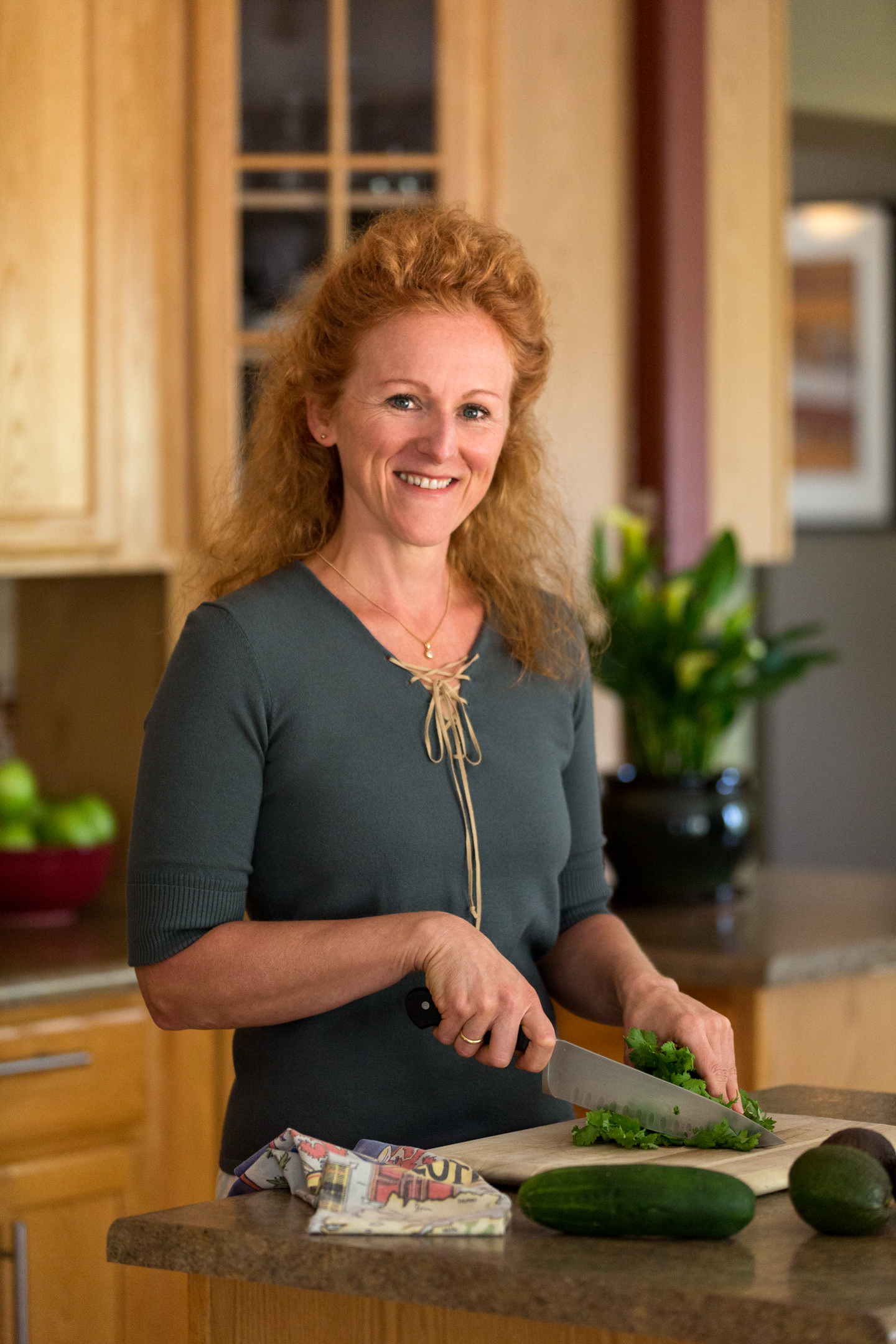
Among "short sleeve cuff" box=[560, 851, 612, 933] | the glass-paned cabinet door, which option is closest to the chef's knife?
"short sleeve cuff" box=[560, 851, 612, 933]

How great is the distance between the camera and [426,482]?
149 cm

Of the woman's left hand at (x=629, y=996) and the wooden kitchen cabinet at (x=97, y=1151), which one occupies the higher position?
the woman's left hand at (x=629, y=996)

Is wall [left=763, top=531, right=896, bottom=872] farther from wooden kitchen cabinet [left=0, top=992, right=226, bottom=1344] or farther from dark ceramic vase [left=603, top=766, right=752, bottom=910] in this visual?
wooden kitchen cabinet [left=0, top=992, right=226, bottom=1344]

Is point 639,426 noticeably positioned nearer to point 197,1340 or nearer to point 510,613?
point 510,613

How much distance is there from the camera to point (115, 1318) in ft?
7.69

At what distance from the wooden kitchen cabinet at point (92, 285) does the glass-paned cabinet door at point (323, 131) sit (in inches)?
4.7

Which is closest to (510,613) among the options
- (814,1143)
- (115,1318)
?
(814,1143)

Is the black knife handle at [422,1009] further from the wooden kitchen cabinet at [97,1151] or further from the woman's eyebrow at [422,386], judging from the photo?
the wooden kitchen cabinet at [97,1151]

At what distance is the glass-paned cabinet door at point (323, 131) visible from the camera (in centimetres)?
276

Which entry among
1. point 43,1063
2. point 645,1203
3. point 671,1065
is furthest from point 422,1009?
point 43,1063

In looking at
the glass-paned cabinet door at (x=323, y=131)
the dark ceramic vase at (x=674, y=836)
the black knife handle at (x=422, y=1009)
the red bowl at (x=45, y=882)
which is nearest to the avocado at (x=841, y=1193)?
the black knife handle at (x=422, y=1009)

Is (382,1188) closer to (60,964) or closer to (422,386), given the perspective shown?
(422,386)

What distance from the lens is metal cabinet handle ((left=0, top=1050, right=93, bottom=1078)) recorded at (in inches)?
87.3

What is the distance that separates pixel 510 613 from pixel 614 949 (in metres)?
0.33
